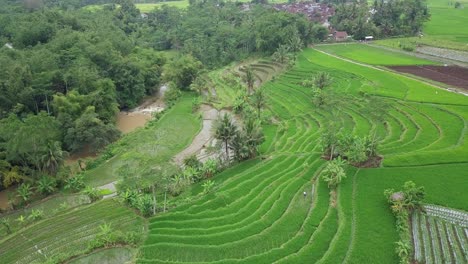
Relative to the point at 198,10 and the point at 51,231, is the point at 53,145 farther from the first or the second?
the point at 198,10

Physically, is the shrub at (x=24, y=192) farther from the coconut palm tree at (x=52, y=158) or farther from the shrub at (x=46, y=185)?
the coconut palm tree at (x=52, y=158)

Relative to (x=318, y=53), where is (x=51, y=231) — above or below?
below

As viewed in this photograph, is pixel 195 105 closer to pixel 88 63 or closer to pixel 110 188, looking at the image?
pixel 88 63

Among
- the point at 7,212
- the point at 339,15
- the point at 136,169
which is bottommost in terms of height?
the point at 7,212

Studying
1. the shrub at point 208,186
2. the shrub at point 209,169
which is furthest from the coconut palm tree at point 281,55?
the shrub at point 208,186

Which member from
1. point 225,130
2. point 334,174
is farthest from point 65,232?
point 334,174

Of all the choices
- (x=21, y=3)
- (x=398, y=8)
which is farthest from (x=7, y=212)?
(x=398, y=8)
